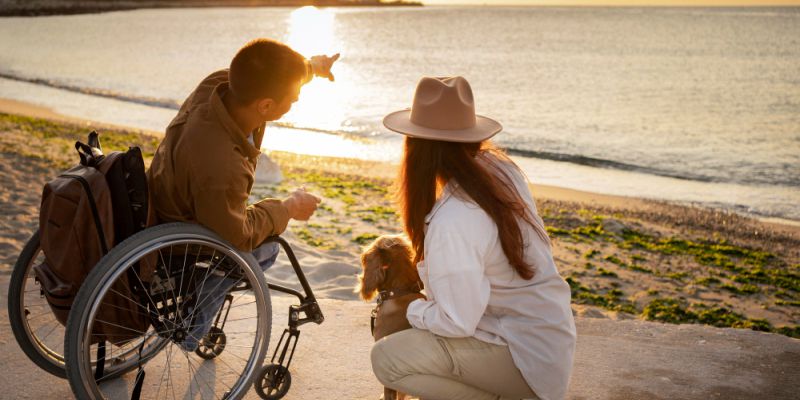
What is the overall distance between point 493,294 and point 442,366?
1.07ft

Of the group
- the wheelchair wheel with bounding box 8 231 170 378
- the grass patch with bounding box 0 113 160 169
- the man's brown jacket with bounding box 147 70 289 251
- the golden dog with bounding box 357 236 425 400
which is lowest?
the grass patch with bounding box 0 113 160 169

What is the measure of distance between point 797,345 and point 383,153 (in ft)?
36.9

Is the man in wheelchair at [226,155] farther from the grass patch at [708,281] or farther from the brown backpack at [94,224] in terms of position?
the grass patch at [708,281]

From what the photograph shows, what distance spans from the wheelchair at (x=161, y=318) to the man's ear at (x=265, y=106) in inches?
20.6

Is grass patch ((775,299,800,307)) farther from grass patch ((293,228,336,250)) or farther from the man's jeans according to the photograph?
the man's jeans

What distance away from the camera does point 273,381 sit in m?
3.18

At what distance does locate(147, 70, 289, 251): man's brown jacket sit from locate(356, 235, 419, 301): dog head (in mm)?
446

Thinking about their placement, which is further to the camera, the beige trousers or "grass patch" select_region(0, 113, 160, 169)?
"grass patch" select_region(0, 113, 160, 169)

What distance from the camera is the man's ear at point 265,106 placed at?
2814mm

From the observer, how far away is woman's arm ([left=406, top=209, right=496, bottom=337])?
2.33 metres

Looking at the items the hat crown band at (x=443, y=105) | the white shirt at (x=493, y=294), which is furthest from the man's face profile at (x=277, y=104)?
the white shirt at (x=493, y=294)

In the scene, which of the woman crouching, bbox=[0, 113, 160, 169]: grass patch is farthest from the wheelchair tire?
bbox=[0, 113, 160, 169]: grass patch

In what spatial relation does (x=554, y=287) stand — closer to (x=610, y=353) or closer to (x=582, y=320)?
(x=610, y=353)

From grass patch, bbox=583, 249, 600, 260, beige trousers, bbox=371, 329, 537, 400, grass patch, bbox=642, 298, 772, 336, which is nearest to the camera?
beige trousers, bbox=371, 329, 537, 400
